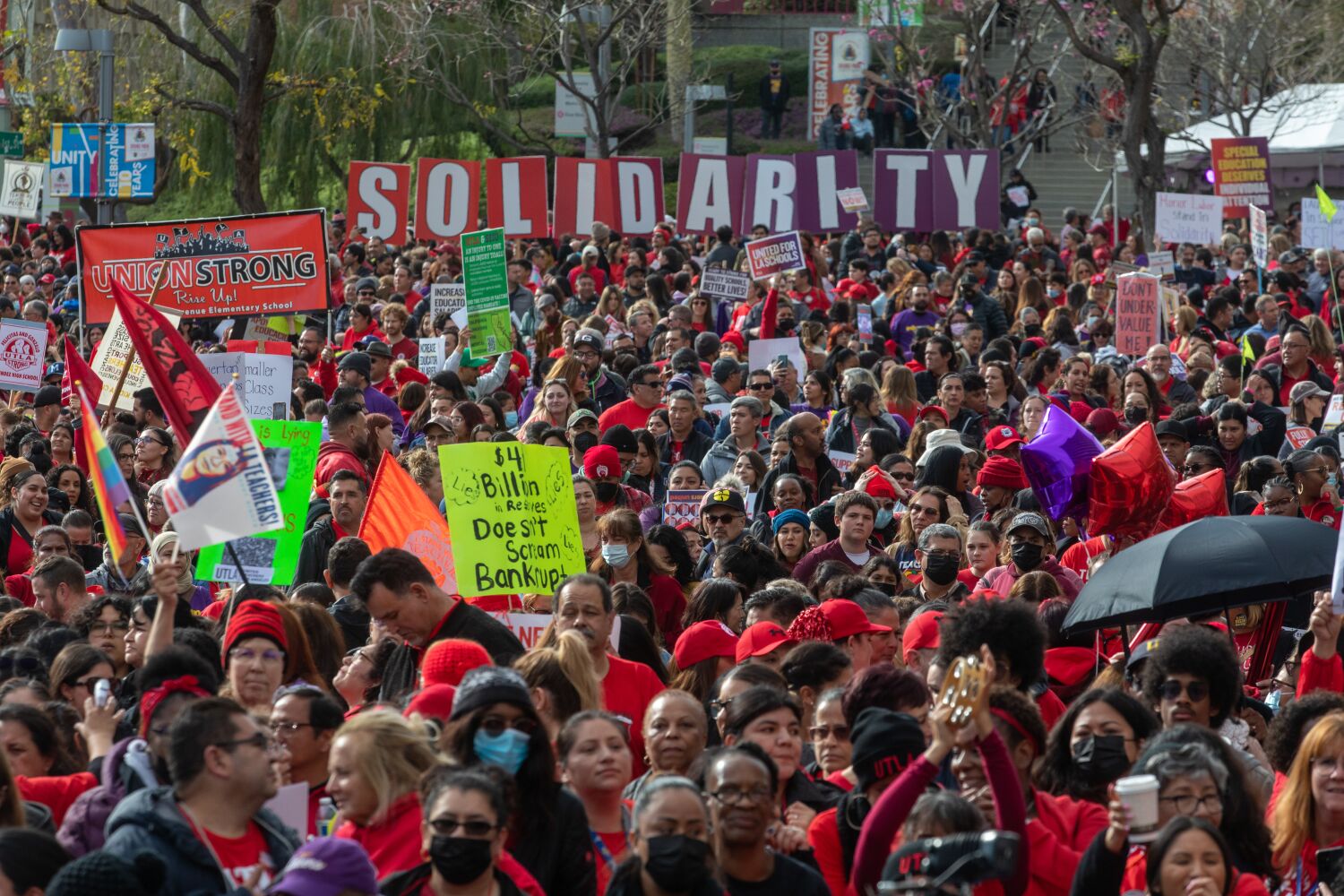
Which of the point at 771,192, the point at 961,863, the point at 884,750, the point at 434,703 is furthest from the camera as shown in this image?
the point at 771,192

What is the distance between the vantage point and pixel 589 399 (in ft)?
49.1

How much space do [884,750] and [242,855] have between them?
1570 mm

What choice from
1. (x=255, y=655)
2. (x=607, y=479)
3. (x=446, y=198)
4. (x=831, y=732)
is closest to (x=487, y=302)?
(x=607, y=479)

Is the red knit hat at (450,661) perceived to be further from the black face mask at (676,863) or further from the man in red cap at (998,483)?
the man in red cap at (998,483)

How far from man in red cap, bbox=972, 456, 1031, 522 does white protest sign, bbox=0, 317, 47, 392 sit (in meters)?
7.61

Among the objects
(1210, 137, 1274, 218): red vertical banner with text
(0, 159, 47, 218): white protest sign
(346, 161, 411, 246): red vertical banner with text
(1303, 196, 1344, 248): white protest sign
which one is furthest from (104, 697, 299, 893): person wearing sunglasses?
(0, 159, 47, 218): white protest sign

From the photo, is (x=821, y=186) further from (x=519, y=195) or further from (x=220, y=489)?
(x=220, y=489)

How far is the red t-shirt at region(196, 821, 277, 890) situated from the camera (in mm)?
4891

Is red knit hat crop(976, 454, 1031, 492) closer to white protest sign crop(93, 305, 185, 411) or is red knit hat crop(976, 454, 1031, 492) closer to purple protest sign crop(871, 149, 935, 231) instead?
white protest sign crop(93, 305, 185, 411)

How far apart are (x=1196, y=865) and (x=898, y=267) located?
17249 millimetres

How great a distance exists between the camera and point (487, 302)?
53.5 ft

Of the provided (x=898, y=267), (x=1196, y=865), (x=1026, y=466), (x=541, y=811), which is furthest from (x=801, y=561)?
(x=898, y=267)

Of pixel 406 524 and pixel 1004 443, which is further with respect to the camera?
pixel 1004 443

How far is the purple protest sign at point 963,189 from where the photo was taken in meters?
24.5
